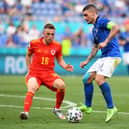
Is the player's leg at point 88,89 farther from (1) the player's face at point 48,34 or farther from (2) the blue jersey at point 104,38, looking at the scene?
(1) the player's face at point 48,34

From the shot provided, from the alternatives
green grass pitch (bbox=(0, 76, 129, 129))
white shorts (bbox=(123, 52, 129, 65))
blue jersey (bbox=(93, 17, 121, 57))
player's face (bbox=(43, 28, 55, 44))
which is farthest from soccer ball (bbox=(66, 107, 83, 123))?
white shorts (bbox=(123, 52, 129, 65))

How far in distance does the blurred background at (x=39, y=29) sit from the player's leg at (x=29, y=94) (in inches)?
602

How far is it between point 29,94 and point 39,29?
56.8ft

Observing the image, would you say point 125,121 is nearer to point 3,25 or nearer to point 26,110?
point 26,110

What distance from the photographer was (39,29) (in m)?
27.5

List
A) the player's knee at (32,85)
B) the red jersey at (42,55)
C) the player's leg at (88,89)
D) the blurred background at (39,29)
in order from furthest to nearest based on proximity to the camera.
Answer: the blurred background at (39,29) < the player's leg at (88,89) < the red jersey at (42,55) < the player's knee at (32,85)

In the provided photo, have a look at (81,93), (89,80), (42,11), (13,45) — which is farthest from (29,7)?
(89,80)

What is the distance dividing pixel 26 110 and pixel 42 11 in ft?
63.4

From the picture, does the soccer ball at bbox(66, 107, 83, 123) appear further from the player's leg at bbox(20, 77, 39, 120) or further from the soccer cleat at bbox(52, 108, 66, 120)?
the player's leg at bbox(20, 77, 39, 120)

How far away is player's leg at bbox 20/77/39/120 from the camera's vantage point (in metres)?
10.0

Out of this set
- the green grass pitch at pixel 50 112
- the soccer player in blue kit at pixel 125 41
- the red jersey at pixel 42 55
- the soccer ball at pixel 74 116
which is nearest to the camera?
the green grass pitch at pixel 50 112

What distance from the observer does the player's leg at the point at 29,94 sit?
33.0 feet

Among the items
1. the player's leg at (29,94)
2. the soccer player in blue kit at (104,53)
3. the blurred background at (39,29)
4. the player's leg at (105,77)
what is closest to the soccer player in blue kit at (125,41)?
the blurred background at (39,29)

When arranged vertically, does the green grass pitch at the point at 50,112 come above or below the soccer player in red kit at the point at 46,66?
below
